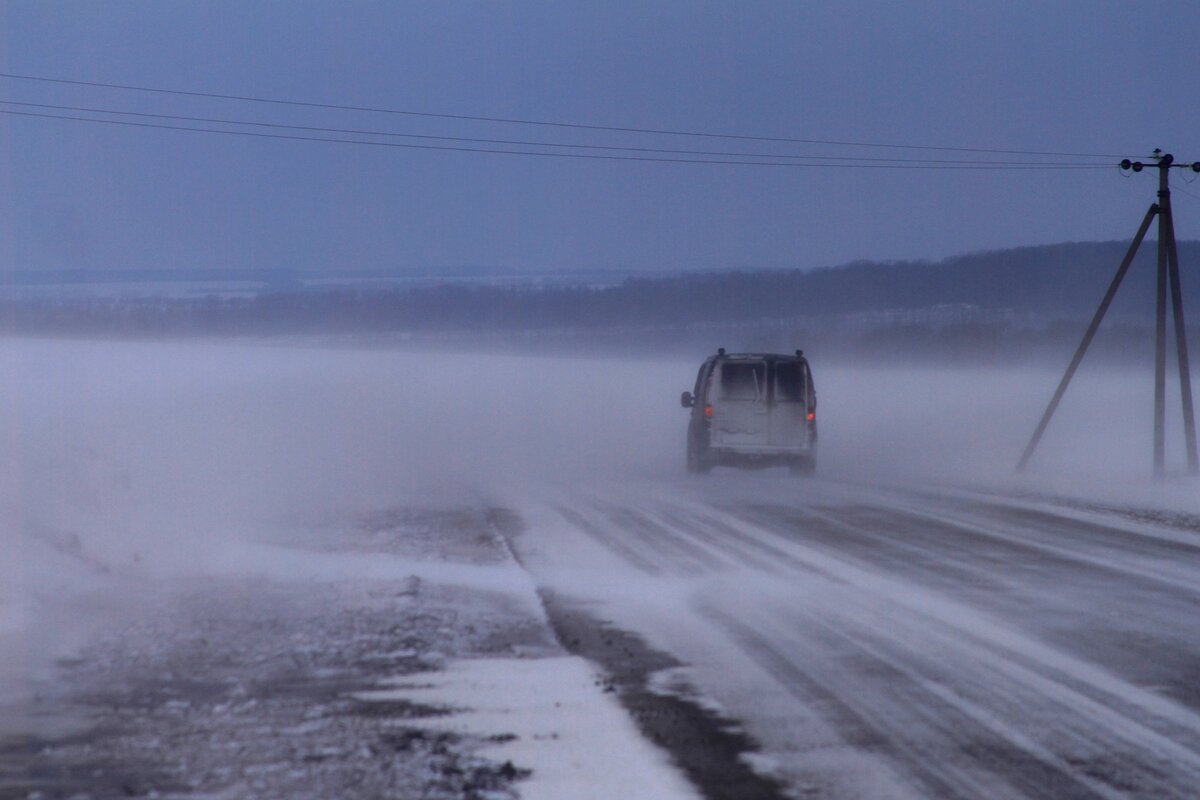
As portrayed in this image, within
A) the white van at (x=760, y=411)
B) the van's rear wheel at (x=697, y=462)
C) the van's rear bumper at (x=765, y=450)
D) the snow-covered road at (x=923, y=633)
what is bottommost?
the snow-covered road at (x=923, y=633)

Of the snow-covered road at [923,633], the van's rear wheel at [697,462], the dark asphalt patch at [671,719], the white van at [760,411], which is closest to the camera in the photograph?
the dark asphalt patch at [671,719]

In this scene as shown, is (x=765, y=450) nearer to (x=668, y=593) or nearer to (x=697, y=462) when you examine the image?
(x=697, y=462)

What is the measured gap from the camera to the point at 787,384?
2295 cm

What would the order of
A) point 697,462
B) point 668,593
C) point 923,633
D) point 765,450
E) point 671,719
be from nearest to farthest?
point 671,719, point 923,633, point 668,593, point 765,450, point 697,462

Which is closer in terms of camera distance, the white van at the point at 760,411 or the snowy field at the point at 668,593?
the snowy field at the point at 668,593

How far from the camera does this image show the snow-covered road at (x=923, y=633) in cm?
572

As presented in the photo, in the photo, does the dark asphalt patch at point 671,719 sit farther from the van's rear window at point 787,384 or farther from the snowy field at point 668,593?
the van's rear window at point 787,384

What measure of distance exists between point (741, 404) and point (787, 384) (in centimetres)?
87

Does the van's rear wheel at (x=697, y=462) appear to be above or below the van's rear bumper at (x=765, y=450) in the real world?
below

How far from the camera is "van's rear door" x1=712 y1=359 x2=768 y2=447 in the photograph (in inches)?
902

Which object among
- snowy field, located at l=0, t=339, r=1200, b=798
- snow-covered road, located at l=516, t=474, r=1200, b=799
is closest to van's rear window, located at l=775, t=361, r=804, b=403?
snowy field, located at l=0, t=339, r=1200, b=798

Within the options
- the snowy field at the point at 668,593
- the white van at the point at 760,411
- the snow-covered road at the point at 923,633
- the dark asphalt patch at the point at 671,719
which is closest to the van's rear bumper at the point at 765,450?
the white van at the point at 760,411

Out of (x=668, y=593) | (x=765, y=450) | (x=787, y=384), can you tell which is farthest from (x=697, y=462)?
(x=668, y=593)

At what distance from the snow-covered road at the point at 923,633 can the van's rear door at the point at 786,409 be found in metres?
6.23
